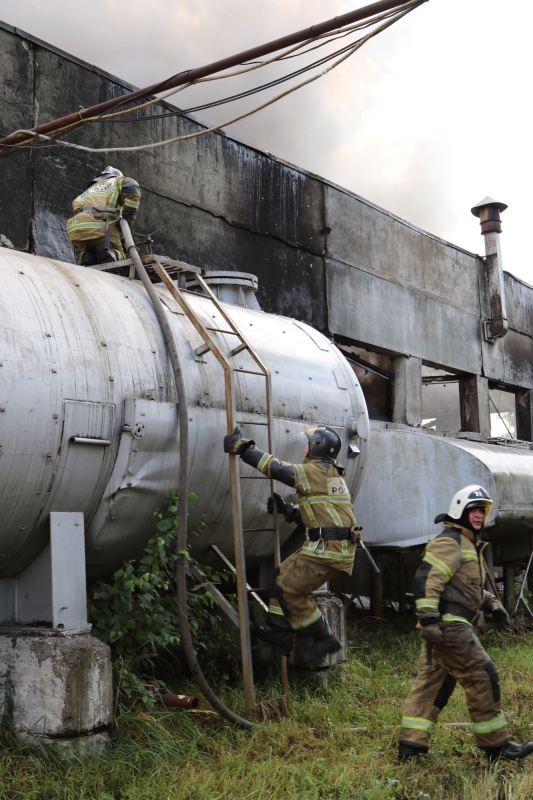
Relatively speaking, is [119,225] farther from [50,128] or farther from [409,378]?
[409,378]

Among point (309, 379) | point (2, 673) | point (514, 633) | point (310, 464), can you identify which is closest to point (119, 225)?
point (309, 379)

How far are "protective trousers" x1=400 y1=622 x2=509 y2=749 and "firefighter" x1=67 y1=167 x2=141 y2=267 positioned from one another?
407 cm

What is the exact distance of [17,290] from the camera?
570 cm

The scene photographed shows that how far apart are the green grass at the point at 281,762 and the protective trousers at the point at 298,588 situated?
26.8 inches

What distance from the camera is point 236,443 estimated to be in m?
6.30

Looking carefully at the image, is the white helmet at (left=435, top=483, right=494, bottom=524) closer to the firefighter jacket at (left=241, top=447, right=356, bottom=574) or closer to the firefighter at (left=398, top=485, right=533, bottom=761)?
the firefighter at (left=398, top=485, right=533, bottom=761)

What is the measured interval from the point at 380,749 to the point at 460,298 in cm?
1248

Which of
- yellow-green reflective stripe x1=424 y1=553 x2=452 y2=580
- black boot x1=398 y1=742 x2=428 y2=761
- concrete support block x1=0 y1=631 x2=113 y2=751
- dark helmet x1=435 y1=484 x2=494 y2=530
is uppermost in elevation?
dark helmet x1=435 y1=484 x2=494 y2=530

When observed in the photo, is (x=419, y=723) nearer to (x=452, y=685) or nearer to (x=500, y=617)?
(x=452, y=685)

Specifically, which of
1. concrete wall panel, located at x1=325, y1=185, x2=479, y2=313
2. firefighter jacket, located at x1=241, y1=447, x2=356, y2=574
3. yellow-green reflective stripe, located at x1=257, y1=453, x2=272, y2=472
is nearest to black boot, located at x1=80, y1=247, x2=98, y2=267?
firefighter jacket, located at x1=241, y1=447, x2=356, y2=574

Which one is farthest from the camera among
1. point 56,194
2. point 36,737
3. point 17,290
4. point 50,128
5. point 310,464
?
point 56,194

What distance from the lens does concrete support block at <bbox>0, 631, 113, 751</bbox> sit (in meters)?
5.21

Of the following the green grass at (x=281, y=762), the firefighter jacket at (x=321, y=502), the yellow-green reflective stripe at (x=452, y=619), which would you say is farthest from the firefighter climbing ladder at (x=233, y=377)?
the yellow-green reflective stripe at (x=452, y=619)

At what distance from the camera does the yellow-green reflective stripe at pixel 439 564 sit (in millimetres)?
5711
